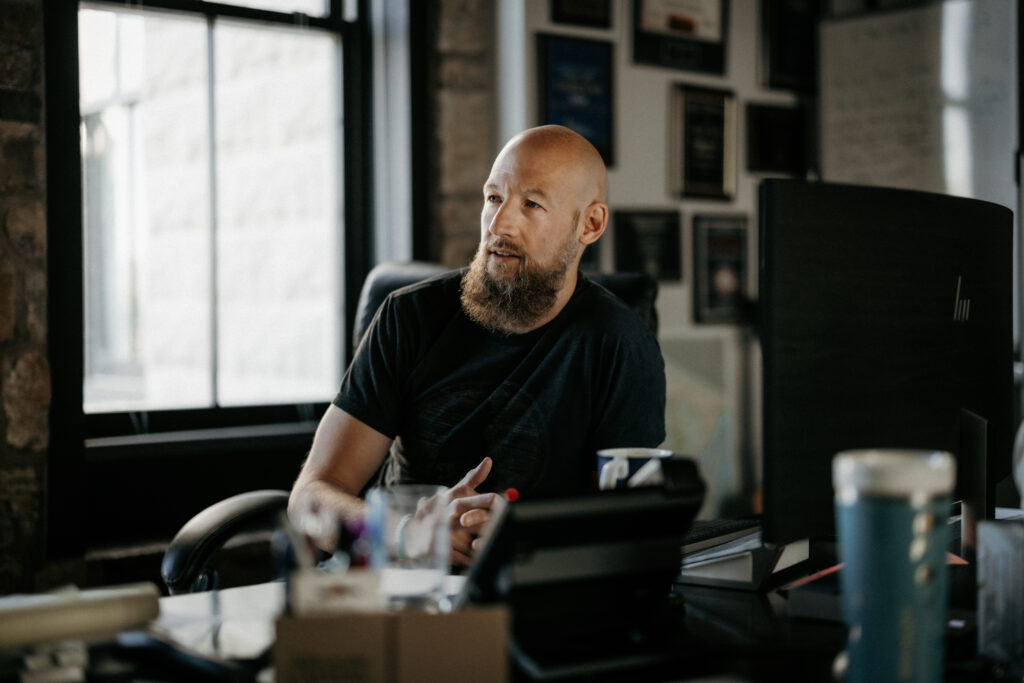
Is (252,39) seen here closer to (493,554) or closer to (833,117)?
(833,117)

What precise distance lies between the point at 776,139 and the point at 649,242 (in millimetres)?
705

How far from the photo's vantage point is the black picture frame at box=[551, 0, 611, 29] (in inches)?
113

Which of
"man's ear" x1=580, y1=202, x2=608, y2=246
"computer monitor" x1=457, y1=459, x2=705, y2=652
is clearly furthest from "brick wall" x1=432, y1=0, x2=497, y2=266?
"computer monitor" x1=457, y1=459, x2=705, y2=652

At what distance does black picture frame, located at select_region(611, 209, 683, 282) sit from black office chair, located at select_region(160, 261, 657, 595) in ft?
3.39

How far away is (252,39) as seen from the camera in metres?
2.71

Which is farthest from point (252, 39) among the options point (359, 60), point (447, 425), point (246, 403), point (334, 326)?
point (447, 425)

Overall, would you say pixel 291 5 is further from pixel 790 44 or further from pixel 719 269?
pixel 790 44

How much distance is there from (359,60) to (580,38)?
656 millimetres

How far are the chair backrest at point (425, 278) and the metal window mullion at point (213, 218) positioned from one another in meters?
0.76

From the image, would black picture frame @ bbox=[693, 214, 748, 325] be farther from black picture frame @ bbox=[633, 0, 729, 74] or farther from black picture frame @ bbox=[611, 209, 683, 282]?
black picture frame @ bbox=[633, 0, 729, 74]

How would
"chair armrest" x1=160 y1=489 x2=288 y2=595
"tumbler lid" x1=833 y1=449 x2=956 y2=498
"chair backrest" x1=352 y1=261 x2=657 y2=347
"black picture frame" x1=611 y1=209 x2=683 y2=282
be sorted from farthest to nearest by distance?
"black picture frame" x1=611 y1=209 x2=683 y2=282
"chair backrest" x1=352 y1=261 x2=657 y2=347
"chair armrest" x1=160 y1=489 x2=288 y2=595
"tumbler lid" x1=833 y1=449 x2=956 y2=498

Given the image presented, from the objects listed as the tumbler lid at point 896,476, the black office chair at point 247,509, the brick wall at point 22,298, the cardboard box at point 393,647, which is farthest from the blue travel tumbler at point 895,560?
the brick wall at point 22,298

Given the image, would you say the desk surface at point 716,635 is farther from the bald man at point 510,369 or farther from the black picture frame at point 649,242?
the black picture frame at point 649,242

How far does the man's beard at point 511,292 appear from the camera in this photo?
174 centimetres
